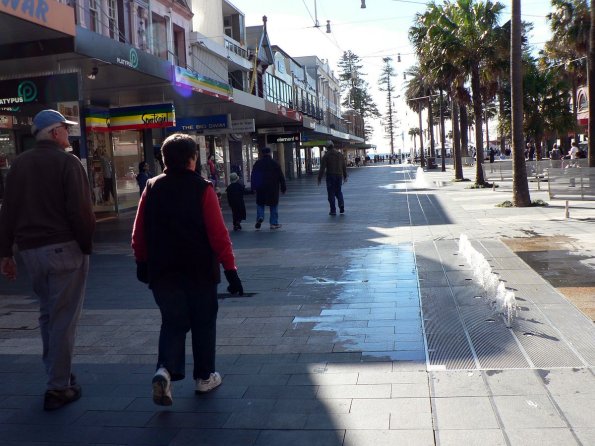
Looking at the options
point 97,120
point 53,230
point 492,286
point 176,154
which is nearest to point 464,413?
point 176,154

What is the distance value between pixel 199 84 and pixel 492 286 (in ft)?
41.2

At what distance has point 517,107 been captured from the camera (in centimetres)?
1579

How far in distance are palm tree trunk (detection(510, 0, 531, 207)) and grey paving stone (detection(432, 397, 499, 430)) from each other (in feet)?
41.6

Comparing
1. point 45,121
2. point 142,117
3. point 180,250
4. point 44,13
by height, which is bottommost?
point 180,250

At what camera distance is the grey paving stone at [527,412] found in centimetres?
388

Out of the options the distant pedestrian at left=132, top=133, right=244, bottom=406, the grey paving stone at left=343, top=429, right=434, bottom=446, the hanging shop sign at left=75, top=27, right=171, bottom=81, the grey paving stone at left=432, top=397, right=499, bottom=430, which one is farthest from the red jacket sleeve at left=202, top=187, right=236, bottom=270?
the hanging shop sign at left=75, top=27, right=171, bottom=81

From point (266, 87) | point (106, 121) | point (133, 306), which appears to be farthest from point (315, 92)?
point (133, 306)

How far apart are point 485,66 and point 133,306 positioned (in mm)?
20528

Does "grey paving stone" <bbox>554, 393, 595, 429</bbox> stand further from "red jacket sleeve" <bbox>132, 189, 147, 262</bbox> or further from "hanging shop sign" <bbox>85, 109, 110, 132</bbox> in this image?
"hanging shop sign" <bbox>85, 109, 110, 132</bbox>

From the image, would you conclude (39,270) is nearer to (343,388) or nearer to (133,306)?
(343,388)

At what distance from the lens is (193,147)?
4.50m

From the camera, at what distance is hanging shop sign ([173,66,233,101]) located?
16450mm

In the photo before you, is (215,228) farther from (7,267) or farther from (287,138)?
(287,138)

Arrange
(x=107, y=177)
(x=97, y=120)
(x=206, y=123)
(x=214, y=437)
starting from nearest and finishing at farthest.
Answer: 1. (x=214, y=437)
2. (x=97, y=120)
3. (x=107, y=177)
4. (x=206, y=123)
